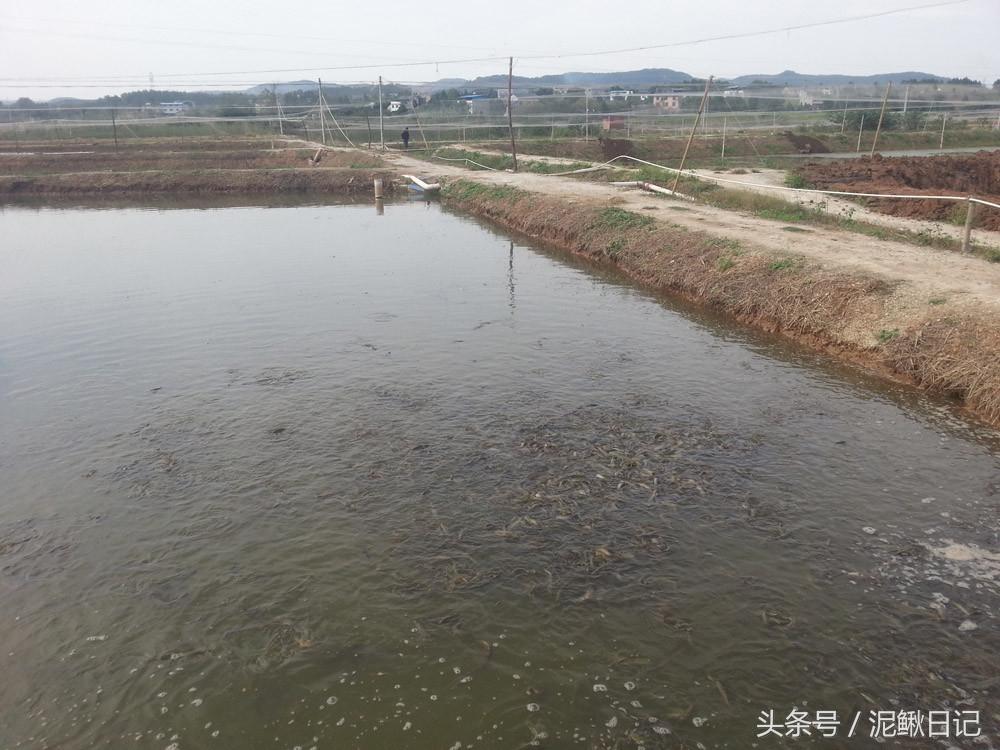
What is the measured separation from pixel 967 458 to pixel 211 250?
77.6 ft

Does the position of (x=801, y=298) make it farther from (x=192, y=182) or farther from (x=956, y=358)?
(x=192, y=182)

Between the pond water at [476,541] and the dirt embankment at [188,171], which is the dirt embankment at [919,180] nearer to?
the pond water at [476,541]

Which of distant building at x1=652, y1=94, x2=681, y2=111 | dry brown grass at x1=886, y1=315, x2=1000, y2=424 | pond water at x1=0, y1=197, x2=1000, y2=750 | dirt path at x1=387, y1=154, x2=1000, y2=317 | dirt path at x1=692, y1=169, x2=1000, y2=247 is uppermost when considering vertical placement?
distant building at x1=652, y1=94, x2=681, y2=111

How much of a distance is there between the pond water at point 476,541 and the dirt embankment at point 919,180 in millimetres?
12123

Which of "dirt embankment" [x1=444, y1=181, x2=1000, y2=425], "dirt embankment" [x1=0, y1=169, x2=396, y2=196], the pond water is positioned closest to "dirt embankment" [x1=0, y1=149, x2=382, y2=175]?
"dirt embankment" [x1=0, y1=169, x2=396, y2=196]

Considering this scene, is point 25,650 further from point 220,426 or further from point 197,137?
point 197,137

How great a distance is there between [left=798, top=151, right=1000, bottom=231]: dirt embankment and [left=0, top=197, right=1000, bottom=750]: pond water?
1212 cm

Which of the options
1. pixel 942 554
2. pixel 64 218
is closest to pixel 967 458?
pixel 942 554

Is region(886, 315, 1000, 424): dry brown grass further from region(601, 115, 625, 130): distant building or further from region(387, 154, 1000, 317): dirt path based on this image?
region(601, 115, 625, 130): distant building

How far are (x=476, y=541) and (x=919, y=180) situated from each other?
29.9 metres

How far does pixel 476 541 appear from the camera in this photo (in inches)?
300

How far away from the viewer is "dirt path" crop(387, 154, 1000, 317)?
13.4 metres

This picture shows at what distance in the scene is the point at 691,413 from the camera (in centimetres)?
1081

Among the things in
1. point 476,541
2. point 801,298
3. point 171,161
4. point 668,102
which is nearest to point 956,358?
point 801,298
